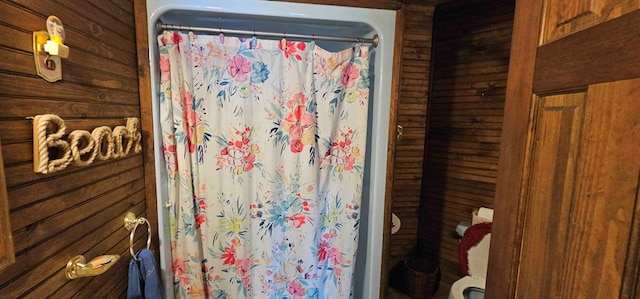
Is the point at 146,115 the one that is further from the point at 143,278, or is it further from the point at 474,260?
the point at 474,260

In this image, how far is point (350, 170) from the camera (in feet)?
4.84

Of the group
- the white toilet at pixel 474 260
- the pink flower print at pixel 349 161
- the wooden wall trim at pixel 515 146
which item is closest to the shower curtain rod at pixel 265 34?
the pink flower print at pixel 349 161

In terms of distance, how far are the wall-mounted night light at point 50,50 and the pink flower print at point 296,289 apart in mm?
1353

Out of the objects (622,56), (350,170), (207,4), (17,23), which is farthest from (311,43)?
(622,56)

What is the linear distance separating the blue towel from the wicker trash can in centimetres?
175

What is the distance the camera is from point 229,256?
1.45 meters

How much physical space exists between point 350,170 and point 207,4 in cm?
105

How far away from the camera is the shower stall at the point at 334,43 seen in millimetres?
1247

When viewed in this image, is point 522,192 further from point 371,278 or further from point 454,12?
point 454,12

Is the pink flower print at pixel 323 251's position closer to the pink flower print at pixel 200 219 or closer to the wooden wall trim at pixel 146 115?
the pink flower print at pixel 200 219

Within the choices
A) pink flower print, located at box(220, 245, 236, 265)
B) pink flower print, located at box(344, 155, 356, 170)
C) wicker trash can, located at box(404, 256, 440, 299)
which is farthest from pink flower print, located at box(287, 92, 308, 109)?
wicker trash can, located at box(404, 256, 440, 299)

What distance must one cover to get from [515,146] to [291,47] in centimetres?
104

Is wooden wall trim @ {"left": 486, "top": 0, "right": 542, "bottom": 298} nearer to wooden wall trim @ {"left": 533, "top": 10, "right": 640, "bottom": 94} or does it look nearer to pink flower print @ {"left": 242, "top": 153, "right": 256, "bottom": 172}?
wooden wall trim @ {"left": 533, "top": 10, "right": 640, "bottom": 94}

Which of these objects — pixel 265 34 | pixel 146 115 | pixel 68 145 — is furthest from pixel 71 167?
pixel 265 34
